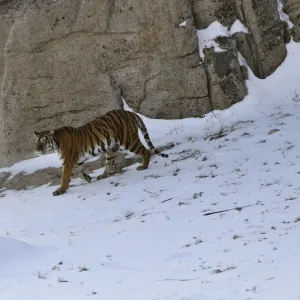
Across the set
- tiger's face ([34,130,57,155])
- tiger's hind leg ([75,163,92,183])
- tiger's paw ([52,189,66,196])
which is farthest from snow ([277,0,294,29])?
tiger's paw ([52,189,66,196])

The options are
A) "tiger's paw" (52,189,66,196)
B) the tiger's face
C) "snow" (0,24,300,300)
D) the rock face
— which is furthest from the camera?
the rock face

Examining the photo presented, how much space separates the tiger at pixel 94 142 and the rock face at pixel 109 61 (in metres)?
1.74

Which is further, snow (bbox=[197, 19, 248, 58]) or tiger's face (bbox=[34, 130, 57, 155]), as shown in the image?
snow (bbox=[197, 19, 248, 58])

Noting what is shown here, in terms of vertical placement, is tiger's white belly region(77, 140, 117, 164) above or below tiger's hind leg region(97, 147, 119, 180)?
above

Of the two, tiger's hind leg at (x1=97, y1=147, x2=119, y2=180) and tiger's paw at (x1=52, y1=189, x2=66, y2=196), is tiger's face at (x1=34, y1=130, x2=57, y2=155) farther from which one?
tiger's hind leg at (x1=97, y1=147, x2=119, y2=180)

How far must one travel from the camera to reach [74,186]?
9383 millimetres

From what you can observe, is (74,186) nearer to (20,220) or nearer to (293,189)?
(20,220)

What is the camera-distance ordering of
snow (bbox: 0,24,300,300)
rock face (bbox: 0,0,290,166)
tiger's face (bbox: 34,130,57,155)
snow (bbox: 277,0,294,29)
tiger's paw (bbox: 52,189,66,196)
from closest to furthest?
snow (bbox: 0,24,300,300)
tiger's paw (bbox: 52,189,66,196)
tiger's face (bbox: 34,130,57,155)
rock face (bbox: 0,0,290,166)
snow (bbox: 277,0,294,29)

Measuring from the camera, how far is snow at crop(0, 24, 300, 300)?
463 centimetres

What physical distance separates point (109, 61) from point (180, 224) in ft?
19.5

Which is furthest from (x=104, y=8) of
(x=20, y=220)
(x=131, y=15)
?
(x=20, y=220)

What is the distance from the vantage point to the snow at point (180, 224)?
15.2 feet

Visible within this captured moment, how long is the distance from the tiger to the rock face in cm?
174

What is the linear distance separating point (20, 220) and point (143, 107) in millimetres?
4310
